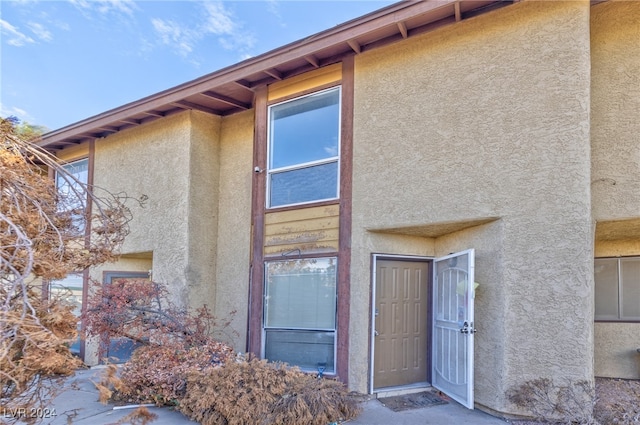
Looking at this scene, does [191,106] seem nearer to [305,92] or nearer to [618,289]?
[305,92]

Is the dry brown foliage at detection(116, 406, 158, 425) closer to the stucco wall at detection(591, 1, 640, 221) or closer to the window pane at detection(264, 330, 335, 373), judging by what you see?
the window pane at detection(264, 330, 335, 373)

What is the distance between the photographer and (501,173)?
19.8 feet

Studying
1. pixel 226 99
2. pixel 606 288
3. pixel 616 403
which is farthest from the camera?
pixel 226 99

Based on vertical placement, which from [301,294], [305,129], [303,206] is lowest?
[301,294]

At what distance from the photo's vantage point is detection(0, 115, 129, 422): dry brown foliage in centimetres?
290

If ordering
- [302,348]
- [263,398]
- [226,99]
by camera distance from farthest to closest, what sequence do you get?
[226,99]
[302,348]
[263,398]

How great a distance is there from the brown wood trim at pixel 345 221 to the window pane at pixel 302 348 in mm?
264

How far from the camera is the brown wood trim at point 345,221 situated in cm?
703

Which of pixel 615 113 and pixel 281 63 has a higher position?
pixel 281 63

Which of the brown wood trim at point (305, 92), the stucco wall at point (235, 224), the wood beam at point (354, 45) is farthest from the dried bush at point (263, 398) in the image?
the wood beam at point (354, 45)

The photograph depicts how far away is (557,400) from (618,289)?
A: 3.63 m

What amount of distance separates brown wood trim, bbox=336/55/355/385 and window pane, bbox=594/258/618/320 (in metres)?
4.82

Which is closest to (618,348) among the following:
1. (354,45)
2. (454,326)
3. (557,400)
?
(557,400)

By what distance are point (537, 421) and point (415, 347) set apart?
2414 mm
